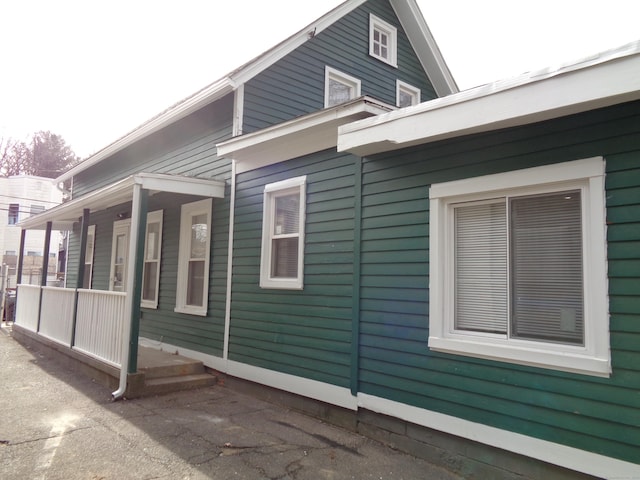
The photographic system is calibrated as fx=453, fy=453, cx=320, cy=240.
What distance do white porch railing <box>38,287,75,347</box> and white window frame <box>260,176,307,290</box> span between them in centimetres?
397

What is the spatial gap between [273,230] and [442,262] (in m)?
2.83

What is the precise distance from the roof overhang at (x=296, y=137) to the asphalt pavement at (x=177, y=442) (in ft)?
10.8

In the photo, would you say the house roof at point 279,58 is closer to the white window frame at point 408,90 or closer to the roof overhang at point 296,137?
the white window frame at point 408,90

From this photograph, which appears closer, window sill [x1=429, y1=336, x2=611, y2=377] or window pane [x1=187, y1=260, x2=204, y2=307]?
window sill [x1=429, y1=336, x2=611, y2=377]

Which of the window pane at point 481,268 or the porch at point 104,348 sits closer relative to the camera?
the window pane at point 481,268

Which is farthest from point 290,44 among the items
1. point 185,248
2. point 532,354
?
point 532,354

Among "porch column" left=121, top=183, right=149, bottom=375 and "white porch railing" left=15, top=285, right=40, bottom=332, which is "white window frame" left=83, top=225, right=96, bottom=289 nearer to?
"white porch railing" left=15, top=285, right=40, bottom=332

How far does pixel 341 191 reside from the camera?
17.2ft

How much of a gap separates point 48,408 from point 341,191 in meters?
4.43

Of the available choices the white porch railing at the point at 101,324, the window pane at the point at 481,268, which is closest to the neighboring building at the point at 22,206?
the white porch railing at the point at 101,324

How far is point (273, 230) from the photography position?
20.7 feet

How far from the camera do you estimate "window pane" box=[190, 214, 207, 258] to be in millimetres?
7912

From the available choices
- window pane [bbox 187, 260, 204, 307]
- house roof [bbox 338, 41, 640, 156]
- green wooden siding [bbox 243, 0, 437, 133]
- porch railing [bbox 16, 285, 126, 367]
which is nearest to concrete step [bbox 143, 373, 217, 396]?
porch railing [bbox 16, 285, 126, 367]

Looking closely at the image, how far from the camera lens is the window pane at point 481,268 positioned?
3.83 metres
